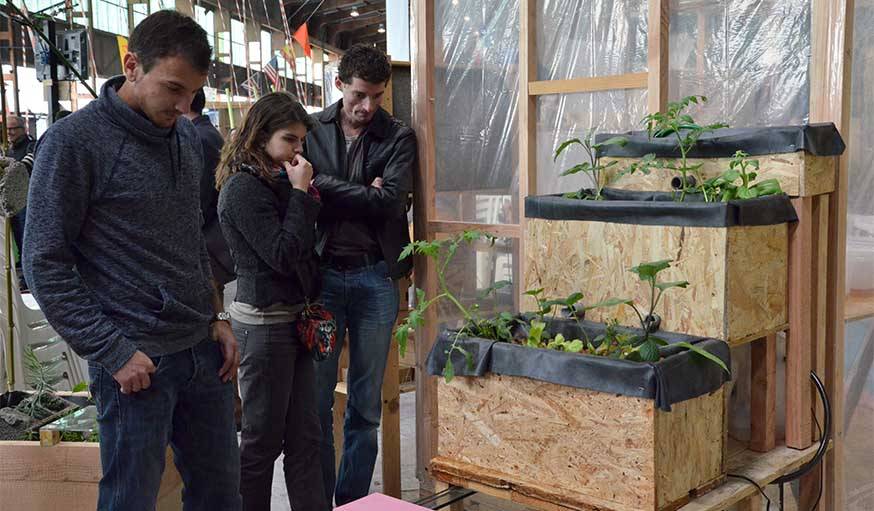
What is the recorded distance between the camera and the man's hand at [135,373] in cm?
174

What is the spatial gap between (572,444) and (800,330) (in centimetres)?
72

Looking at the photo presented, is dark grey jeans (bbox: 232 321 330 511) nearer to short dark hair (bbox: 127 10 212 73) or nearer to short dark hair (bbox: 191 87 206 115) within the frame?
short dark hair (bbox: 127 10 212 73)

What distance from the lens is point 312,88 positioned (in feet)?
53.0

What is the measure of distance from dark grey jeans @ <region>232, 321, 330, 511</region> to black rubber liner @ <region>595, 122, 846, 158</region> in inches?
40.7

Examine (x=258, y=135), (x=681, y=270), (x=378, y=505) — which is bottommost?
(x=378, y=505)

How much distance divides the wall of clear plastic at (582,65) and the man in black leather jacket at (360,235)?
459mm

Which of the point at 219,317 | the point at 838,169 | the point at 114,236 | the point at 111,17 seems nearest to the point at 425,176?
the point at 219,317

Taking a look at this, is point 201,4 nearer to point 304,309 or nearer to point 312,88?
point 312,88

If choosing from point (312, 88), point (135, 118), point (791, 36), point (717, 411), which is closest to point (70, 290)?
point (135, 118)

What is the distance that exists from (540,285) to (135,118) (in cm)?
100

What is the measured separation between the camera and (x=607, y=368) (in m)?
1.76

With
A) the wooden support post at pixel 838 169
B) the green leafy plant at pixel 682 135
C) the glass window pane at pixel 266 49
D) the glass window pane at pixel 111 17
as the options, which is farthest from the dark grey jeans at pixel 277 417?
the glass window pane at pixel 266 49

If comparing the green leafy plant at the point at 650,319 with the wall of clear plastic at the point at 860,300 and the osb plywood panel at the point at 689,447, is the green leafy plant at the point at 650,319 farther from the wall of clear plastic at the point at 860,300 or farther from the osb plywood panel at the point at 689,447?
the wall of clear plastic at the point at 860,300

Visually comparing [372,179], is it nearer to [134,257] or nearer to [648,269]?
[134,257]
